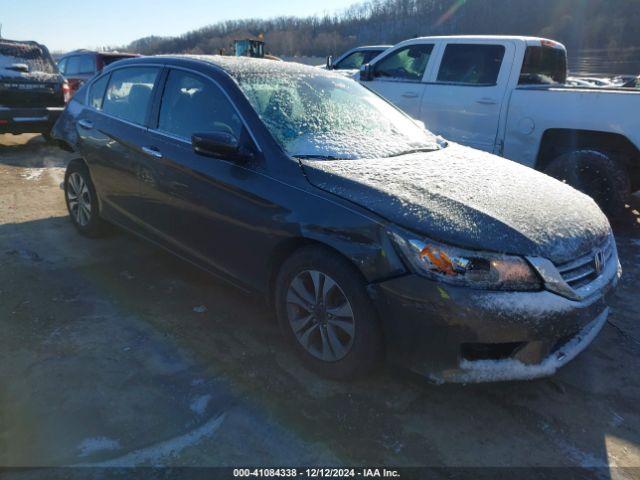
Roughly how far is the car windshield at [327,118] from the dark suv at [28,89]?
670cm

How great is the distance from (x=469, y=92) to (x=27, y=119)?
7058mm

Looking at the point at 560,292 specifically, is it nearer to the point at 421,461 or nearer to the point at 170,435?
the point at 421,461

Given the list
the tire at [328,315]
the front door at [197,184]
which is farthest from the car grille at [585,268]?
the front door at [197,184]

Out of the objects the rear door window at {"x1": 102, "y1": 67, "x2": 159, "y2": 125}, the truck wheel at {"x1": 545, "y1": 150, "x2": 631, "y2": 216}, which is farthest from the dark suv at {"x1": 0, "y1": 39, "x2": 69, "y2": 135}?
the truck wheel at {"x1": 545, "y1": 150, "x2": 631, "y2": 216}

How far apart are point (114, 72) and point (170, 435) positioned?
3389 mm

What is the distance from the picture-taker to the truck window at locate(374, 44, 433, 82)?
6.95m

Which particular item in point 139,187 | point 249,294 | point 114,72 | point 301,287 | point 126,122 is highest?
point 114,72

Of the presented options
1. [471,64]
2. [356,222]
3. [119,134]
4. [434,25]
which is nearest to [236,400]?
[356,222]

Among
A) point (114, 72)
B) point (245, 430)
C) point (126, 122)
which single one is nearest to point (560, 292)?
point (245, 430)

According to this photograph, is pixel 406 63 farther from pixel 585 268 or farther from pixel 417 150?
pixel 585 268

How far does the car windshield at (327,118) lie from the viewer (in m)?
3.16

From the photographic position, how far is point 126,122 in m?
4.09

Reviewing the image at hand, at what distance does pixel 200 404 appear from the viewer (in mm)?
2602

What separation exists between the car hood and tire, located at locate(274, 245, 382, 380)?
0.37 metres
